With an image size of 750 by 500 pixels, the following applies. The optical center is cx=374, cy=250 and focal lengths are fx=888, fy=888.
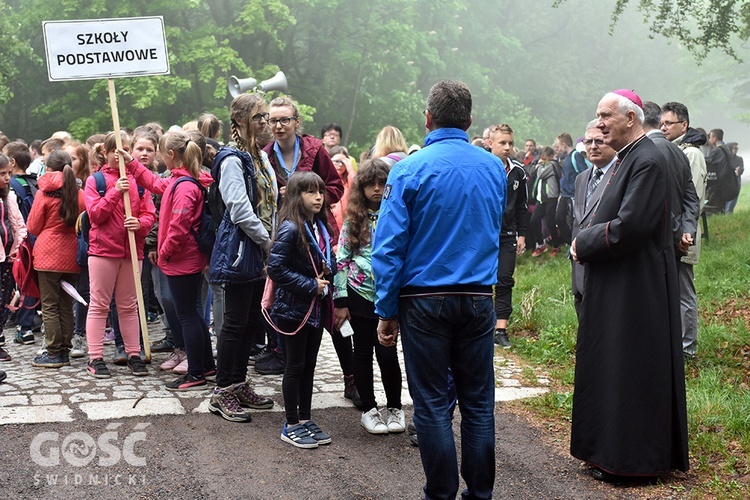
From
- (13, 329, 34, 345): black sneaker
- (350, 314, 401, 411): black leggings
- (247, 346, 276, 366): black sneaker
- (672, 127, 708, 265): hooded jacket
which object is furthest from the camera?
(13, 329, 34, 345): black sneaker

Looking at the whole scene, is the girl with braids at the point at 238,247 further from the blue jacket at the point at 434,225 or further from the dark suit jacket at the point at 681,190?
the dark suit jacket at the point at 681,190

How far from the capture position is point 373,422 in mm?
6102

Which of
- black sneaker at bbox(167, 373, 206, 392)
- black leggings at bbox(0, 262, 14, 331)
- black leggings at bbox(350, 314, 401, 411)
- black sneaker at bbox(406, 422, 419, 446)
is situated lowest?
black sneaker at bbox(406, 422, 419, 446)

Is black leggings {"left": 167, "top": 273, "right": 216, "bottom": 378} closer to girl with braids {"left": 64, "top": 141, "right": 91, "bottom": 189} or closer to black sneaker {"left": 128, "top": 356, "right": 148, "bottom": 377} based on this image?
black sneaker {"left": 128, "top": 356, "right": 148, "bottom": 377}

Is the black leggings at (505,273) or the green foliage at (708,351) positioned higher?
the black leggings at (505,273)

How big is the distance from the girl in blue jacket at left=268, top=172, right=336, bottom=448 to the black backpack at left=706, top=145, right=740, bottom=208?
14.3m

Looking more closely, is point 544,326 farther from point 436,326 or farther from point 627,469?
point 436,326

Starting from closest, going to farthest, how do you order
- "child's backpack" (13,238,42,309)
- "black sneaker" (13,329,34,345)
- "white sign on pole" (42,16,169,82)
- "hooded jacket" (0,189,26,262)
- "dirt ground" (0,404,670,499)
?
"dirt ground" (0,404,670,499), "white sign on pole" (42,16,169,82), "child's backpack" (13,238,42,309), "hooded jacket" (0,189,26,262), "black sneaker" (13,329,34,345)

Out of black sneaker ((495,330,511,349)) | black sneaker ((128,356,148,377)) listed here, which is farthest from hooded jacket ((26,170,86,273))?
black sneaker ((495,330,511,349))

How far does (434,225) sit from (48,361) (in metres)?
5.01

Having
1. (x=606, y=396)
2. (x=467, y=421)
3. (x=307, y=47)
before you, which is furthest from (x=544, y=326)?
(x=307, y=47)

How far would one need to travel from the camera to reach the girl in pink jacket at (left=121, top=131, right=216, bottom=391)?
276 inches

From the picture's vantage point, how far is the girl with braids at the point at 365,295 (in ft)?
19.6

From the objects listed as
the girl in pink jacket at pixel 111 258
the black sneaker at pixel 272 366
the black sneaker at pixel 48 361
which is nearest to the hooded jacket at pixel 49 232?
the girl in pink jacket at pixel 111 258
